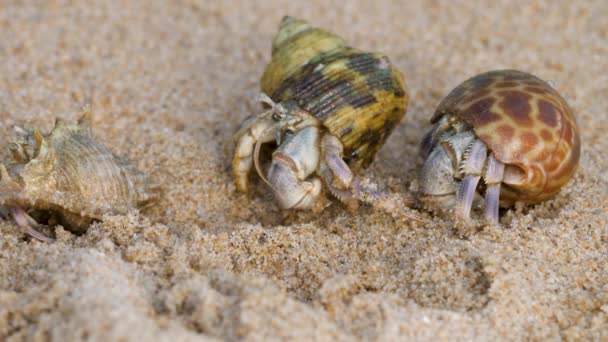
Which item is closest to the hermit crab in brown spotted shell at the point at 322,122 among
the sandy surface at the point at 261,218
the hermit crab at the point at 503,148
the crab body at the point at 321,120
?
the crab body at the point at 321,120

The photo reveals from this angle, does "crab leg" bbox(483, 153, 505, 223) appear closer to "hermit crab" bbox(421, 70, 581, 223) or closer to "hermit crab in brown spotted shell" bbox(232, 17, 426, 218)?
"hermit crab" bbox(421, 70, 581, 223)

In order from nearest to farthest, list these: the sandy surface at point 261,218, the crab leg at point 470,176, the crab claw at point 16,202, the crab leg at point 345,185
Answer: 1. the sandy surface at point 261,218
2. the crab claw at point 16,202
3. the crab leg at point 470,176
4. the crab leg at point 345,185

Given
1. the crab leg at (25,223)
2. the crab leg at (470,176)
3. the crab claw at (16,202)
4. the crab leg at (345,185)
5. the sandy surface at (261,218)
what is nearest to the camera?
the sandy surface at (261,218)

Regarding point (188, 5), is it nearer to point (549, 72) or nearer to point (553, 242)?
point (549, 72)

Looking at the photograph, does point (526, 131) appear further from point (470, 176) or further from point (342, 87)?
point (342, 87)

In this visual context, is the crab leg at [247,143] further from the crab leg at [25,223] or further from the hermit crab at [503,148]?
the crab leg at [25,223]

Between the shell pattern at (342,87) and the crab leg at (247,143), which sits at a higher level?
the shell pattern at (342,87)

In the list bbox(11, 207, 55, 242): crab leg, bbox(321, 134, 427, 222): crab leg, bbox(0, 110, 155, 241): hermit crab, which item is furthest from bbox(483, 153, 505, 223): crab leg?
bbox(11, 207, 55, 242): crab leg
